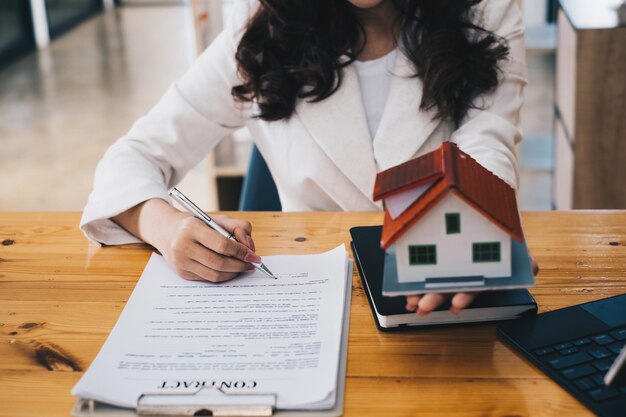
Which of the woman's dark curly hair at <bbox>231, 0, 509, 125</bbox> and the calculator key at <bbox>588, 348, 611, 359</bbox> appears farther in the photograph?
the woman's dark curly hair at <bbox>231, 0, 509, 125</bbox>

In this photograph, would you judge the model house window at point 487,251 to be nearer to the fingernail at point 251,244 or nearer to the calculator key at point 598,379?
the calculator key at point 598,379

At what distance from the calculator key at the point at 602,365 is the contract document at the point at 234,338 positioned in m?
0.26

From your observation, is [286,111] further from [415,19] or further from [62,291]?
[62,291]

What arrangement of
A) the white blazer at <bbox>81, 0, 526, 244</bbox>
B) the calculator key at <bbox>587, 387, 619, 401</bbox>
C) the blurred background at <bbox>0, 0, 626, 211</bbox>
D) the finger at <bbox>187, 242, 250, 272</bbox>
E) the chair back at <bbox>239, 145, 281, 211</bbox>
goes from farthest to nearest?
the blurred background at <bbox>0, 0, 626, 211</bbox> → the chair back at <bbox>239, 145, 281, 211</bbox> → the white blazer at <bbox>81, 0, 526, 244</bbox> → the finger at <bbox>187, 242, 250, 272</bbox> → the calculator key at <bbox>587, 387, 619, 401</bbox>

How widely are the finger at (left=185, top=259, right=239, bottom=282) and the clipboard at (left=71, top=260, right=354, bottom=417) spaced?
23cm

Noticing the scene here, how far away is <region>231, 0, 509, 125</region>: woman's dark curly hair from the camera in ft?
4.39

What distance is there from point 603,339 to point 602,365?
0.05 meters

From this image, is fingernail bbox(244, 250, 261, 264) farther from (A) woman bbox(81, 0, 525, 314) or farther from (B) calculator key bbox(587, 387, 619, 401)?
(B) calculator key bbox(587, 387, 619, 401)

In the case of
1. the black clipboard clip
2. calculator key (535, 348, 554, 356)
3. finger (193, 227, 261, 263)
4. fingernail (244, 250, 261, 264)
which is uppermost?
finger (193, 227, 261, 263)

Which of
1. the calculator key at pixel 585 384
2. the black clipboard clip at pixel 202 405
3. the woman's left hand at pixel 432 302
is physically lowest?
the calculator key at pixel 585 384

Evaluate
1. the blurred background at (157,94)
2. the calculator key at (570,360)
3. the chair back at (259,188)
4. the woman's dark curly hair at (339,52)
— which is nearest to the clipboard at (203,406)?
the calculator key at (570,360)

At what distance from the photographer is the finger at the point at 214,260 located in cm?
100

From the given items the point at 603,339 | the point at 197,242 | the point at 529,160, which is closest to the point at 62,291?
the point at 197,242

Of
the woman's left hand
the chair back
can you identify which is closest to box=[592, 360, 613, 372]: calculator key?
the woman's left hand
